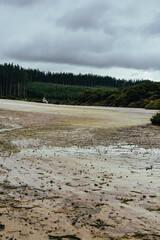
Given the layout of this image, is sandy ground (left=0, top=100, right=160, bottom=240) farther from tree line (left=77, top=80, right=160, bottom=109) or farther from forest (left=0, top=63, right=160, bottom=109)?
tree line (left=77, top=80, right=160, bottom=109)

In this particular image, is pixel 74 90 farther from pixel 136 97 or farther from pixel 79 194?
pixel 79 194

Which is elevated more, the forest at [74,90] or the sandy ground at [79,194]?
the forest at [74,90]

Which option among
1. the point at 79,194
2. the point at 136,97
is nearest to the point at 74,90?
the point at 136,97

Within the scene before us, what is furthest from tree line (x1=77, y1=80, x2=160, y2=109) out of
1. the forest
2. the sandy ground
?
the sandy ground

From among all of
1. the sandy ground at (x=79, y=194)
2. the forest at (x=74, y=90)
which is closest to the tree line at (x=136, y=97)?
the forest at (x=74, y=90)

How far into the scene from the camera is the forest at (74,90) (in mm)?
54250

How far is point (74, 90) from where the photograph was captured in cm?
12888

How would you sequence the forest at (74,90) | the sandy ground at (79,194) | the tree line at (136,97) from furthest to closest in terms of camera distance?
1. the forest at (74,90)
2. the tree line at (136,97)
3. the sandy ground at (79,194)

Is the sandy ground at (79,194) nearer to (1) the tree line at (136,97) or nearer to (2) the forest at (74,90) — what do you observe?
(2) the forest at (74,90)

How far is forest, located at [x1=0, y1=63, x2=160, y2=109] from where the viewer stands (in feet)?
178

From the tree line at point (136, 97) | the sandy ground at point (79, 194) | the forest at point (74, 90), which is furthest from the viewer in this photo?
the forest at point (74, 90)

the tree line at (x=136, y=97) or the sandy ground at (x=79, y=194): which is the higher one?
the tree line at (x=136, y=97)

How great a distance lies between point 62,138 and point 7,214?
8475mm

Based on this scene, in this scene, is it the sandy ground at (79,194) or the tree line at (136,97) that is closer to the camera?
the sandy ground at (79,194)
